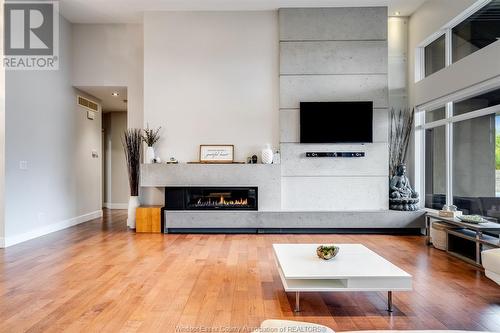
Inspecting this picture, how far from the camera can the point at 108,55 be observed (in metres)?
6.30

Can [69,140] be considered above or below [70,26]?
below

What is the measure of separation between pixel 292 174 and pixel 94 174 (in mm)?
4458

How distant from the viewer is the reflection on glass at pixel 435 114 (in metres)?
5.26

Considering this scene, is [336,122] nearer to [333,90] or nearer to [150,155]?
[333,90]

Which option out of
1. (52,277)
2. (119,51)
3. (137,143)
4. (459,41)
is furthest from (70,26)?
(459,41)

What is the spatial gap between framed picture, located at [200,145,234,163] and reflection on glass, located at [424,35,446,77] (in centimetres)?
370

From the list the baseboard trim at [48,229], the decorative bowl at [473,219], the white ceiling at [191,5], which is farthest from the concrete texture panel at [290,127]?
the baseboard trim at [48,229]

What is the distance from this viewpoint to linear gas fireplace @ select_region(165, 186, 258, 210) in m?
5.64

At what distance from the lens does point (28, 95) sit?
16.7 feet

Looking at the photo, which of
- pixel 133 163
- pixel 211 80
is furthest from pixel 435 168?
pixel 133 163

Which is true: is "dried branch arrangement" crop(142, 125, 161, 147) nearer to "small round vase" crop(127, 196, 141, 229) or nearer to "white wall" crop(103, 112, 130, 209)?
"small round vase" crop(127, 196, 141, 229)

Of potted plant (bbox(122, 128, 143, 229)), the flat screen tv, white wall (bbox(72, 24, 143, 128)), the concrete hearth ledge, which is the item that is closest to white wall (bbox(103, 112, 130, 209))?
white wall (bbox(72, 24, 143, 128))

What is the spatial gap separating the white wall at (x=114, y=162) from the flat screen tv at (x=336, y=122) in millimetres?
5675

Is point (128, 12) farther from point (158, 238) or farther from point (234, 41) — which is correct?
point (158, 238)
